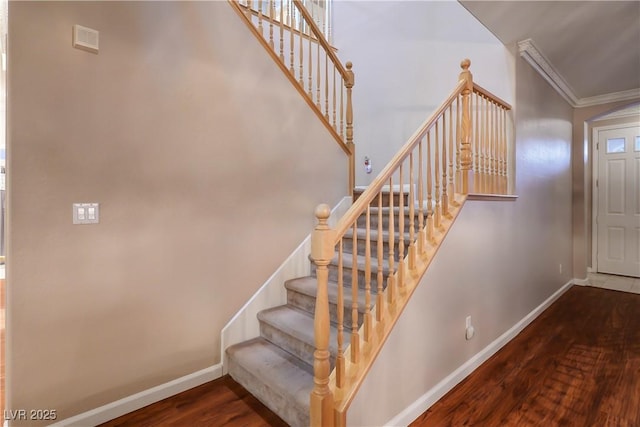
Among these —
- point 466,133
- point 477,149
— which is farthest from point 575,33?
point 466,133

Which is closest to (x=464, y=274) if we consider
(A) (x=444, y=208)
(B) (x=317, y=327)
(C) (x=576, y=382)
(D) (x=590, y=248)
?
(A) (x=444, y=208)

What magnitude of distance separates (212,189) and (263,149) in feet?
1.68

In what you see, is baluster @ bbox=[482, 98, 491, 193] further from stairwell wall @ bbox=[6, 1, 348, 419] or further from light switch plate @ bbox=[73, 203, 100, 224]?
light switch plate @ bbox=[73, 203, 100, 224]

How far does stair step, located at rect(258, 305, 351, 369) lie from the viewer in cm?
191

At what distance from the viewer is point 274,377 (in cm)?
182

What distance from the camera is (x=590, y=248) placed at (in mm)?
5090

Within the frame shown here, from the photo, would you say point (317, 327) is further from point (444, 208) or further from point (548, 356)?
point (548, 356)

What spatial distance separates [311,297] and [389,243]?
2.55 ft

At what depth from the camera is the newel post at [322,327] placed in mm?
1355

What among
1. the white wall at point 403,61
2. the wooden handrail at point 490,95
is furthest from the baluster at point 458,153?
the white wall at point 403,61

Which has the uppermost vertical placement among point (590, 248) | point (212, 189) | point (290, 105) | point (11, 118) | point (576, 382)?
point (290, 105)

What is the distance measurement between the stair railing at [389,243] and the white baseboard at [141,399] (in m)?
0.95

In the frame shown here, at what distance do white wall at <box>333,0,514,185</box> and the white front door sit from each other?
11.0 feet

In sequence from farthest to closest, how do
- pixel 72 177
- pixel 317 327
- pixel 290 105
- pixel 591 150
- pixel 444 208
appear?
pixel 591 150 → pixel 290 105 → pixel 444 208 → pixel 72 177 → pixel 317 327
